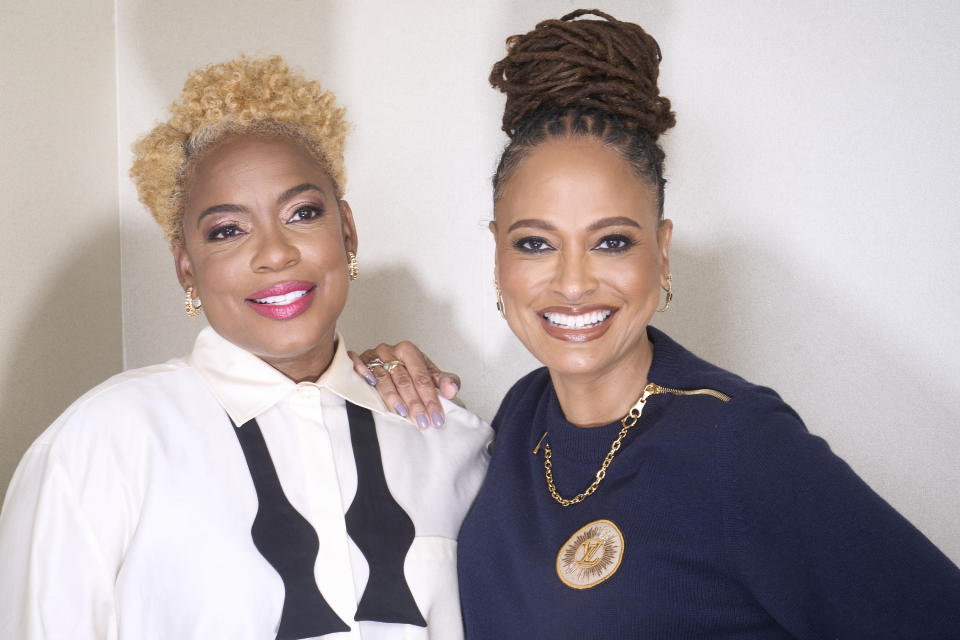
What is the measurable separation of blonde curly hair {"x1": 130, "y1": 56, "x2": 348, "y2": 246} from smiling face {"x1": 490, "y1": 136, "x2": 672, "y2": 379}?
1.92 feet

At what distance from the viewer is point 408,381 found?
229 cm

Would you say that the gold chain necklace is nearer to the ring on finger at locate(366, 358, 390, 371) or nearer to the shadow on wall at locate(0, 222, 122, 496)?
the ring on finger at locate(366, 358, 390, 371)

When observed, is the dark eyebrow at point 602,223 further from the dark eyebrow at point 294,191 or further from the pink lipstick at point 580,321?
the dark eyebrow at point 294,191

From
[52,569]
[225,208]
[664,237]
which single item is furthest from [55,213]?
[664,237]

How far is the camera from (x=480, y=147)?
3133 mm

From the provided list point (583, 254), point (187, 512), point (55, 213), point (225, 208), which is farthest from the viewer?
point (55, 213)

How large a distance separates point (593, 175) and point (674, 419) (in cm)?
54

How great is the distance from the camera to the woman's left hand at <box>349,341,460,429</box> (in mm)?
2217

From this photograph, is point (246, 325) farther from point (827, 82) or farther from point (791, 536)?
point (827, 82)

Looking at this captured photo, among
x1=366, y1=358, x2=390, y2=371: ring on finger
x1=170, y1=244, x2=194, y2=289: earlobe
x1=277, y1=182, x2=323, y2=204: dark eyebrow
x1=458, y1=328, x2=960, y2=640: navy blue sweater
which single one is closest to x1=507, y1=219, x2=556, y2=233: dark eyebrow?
x1=458, y1=328, x2=960, y2=640: navy blue sweater

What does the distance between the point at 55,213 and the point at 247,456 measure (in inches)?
54.5

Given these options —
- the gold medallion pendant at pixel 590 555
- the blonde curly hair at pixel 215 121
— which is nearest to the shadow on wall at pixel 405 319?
the blonde curly hair at pixel 215 121

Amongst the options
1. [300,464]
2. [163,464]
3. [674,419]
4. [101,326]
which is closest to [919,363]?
[674,419]

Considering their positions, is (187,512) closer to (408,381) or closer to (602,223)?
(408,381)
